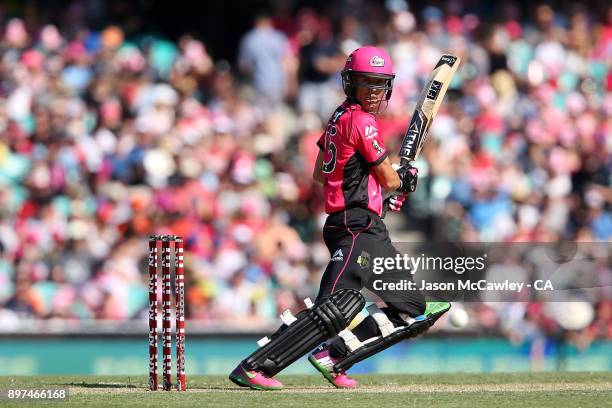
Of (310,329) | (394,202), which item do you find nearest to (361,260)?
(310,329)

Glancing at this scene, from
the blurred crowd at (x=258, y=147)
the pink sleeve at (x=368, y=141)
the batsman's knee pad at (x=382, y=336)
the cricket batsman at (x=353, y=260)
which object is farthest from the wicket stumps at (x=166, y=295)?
the blurred crowd at (x=258, y=147)

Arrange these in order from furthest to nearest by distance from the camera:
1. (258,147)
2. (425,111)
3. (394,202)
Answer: (258,147) < (425,111) < (394,202)

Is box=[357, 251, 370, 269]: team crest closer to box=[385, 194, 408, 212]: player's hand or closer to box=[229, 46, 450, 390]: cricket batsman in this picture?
box=[229, 46, 450, 390]: cricket batsman

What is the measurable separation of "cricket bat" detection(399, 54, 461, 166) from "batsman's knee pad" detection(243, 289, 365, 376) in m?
1.19

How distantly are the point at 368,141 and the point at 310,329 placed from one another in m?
1.21

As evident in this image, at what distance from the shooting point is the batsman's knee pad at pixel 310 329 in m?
8.18

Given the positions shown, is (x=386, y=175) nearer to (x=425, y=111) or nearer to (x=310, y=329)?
(x=425, y=111)

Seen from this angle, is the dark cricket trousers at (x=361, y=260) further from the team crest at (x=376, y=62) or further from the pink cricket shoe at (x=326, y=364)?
the team crest at (x=376, y=62)

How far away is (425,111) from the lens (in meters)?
9.10

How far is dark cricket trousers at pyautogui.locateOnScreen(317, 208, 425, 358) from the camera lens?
8289 millimetres

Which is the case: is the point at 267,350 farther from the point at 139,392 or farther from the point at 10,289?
the point at 10,289

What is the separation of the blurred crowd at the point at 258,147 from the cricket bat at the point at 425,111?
4825 mm

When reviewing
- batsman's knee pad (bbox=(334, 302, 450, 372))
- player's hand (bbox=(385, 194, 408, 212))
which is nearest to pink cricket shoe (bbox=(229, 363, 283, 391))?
batsman's knee pad (bbox=(334, 302, 450, 372))

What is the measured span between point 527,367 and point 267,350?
19.0ft
